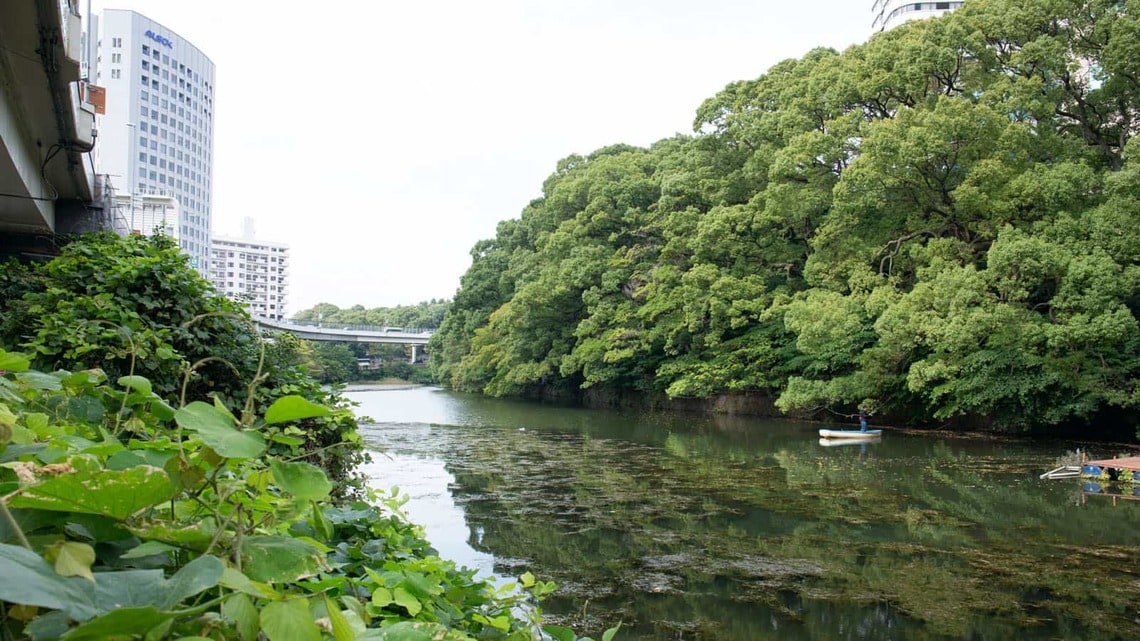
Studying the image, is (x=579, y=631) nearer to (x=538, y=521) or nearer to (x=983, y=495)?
(x=538, y=521)

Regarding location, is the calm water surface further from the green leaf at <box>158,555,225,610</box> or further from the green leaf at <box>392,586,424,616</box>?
the green leaf at <box>158,555,225,610</box>

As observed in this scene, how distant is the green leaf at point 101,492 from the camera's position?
76 centimetres

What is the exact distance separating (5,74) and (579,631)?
558 cm

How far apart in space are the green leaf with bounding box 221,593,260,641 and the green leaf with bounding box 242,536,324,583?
9cm

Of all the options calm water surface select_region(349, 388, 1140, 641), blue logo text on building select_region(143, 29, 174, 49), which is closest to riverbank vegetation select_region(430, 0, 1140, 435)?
calm water surface select_region(349, 388, 1140, 641)

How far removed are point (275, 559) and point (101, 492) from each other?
227mm

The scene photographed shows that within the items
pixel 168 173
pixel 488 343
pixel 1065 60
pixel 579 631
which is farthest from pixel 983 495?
pixel 168 173

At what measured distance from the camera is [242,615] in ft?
2.63

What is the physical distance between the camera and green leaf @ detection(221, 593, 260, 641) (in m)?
0.79

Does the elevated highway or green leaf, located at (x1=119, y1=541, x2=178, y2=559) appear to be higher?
the elevated highway

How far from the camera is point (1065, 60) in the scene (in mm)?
15117

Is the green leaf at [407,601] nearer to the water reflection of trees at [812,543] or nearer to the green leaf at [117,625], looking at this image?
the green leaf at [117,625]

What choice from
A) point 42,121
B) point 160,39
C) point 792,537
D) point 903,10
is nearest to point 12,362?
point 42,121

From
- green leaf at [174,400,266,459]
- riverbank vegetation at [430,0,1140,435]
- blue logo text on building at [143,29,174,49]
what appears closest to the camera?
green leaf at [174,400,266,459]
